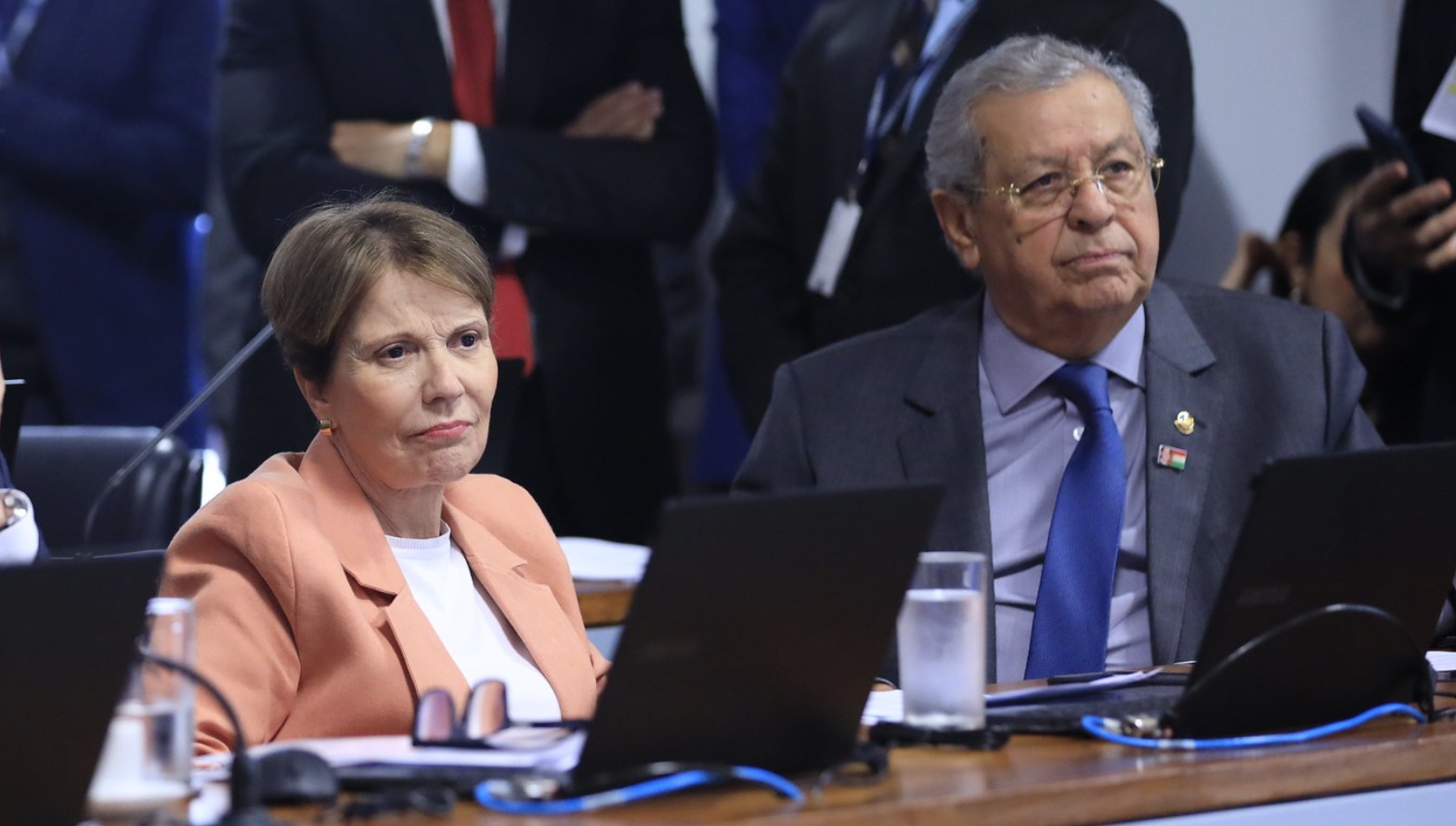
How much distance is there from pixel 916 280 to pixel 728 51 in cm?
125

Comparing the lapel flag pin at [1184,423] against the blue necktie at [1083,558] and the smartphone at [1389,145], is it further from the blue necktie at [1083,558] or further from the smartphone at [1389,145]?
the smartphone at [1389,145]

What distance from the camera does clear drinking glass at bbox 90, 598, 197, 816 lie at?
1.49m

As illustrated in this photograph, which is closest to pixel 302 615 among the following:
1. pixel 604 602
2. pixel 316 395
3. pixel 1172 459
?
pixel 316 395

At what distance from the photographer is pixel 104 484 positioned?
9.71 ft

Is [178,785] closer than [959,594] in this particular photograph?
Yes

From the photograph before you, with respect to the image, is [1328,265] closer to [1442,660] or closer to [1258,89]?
[1258,89]

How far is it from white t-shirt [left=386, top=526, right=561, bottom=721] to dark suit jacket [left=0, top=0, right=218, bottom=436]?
2014 millimetres

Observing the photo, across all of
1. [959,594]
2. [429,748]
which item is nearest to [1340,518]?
[959,594]

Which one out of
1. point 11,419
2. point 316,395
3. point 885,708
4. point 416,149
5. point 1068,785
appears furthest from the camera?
point 416,149

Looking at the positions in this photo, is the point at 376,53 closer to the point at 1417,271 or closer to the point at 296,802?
the point at 1417,271

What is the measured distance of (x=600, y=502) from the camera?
364cm

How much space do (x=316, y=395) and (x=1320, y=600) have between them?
1.18m

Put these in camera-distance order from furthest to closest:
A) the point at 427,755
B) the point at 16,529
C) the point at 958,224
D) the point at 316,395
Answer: the point at 958,224 < the point at 316,395 < the point at 16,529 < the point at 427,755

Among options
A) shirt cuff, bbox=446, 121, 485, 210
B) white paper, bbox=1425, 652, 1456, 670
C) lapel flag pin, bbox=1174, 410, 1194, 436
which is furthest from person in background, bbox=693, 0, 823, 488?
white paper, bbox=1425, 652, 1456, 670
